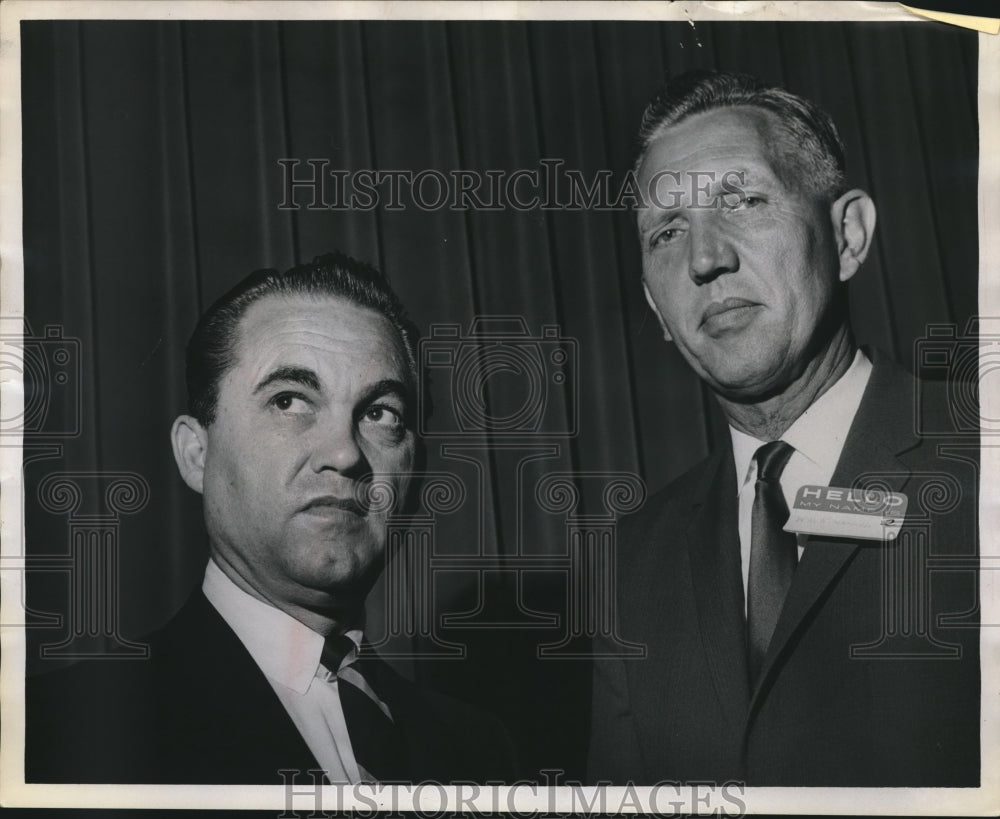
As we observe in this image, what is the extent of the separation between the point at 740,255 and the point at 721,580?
559 mm

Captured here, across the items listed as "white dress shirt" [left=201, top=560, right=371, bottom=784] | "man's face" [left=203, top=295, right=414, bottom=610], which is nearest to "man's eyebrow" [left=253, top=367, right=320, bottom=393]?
"man's face" [left=203, top=295, right=414, bottom=610]

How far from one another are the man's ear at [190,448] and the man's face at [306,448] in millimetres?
12

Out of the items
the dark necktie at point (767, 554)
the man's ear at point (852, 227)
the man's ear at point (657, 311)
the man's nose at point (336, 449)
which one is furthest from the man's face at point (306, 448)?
the man's ear at point (852, 227)

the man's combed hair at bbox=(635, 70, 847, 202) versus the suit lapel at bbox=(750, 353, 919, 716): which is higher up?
the man's combed hair at bbox=(635, 70, 847, 202)

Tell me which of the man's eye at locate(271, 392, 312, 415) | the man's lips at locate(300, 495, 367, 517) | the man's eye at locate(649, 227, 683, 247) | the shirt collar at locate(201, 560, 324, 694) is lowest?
the shirt collar at locate(201, 560, 324, 694)

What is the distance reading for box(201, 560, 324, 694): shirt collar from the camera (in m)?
1.94

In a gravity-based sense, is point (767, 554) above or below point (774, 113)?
below

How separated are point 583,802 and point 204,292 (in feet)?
3.66

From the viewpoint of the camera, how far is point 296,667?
1955 millimetres

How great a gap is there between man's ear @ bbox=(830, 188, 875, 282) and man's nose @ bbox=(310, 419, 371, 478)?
893 mm

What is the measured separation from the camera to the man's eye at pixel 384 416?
1.97 m

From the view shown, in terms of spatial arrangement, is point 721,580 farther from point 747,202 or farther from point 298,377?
point 298,377

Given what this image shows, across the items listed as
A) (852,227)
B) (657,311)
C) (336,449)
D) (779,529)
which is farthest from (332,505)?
(852,227)

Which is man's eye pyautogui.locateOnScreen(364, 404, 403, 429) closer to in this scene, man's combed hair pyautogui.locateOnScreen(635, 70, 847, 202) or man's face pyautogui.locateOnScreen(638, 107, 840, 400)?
man's face pyautogui.locateOnScreen(638, 107, 840, 400)
